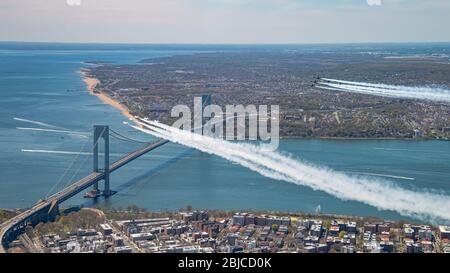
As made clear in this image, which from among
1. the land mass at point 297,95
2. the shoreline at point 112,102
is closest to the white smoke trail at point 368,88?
the land mass at point 297,95

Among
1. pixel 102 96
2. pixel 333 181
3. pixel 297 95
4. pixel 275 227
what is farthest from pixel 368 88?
pixel 275 227

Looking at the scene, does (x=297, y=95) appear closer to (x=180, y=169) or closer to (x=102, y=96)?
(x=102, y=96)

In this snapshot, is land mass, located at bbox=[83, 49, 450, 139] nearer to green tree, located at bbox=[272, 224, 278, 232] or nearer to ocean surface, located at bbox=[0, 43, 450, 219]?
ocean surface, located at bbox=[0, 43, 450, 219]

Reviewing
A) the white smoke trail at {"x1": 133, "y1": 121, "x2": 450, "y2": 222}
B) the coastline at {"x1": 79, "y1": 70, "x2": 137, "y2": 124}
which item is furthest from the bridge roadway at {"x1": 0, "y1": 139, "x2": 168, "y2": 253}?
the coastline at {"x1": 79, "y1": 70, "x2": 137, "y2": 124}

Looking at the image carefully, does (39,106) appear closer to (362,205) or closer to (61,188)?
(61,188)
